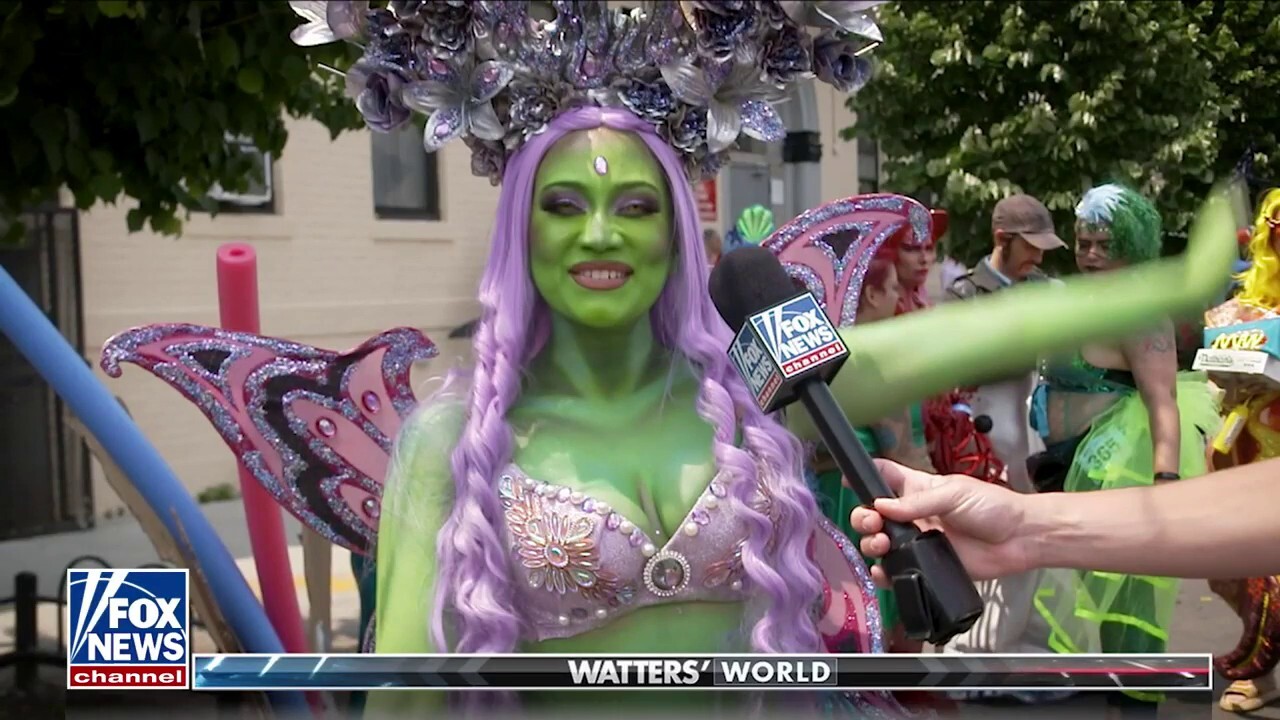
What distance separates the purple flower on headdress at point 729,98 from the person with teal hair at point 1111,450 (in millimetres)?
1565

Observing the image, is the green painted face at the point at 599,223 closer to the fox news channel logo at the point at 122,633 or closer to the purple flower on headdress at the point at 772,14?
the purple flower on headdress at the point at 772,14

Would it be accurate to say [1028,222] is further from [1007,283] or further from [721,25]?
[721,25]

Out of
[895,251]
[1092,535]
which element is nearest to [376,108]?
[1092,535]

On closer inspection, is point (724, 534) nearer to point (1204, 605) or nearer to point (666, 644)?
point (666, 644)

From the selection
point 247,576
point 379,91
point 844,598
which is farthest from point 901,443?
point 247,576

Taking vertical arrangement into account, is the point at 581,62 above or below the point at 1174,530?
above

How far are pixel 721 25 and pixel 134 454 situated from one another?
1273 millimetres

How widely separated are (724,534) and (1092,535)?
478 millimetres

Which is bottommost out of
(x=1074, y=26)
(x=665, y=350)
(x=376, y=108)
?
(x=665, y=350)

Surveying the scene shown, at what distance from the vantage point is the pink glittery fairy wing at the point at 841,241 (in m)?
2.22

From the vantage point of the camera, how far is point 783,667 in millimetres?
1744

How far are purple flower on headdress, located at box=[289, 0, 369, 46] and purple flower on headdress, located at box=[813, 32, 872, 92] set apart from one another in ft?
2.09

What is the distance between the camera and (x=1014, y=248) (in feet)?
12.8

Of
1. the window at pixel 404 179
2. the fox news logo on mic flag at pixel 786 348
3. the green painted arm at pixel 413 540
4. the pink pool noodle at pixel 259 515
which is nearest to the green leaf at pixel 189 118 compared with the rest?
the pink pool noodle at pixel 259 515
